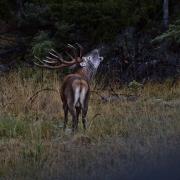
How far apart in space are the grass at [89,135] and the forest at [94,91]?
2 cm

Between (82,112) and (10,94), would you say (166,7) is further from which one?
(82,112)

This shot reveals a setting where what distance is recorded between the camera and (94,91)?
13070 mm

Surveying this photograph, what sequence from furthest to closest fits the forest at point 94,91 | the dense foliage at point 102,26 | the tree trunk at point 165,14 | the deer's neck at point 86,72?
the tree trunk at point 165,14 < the dense foliage at point 102,26 < the deer's neck at point 86,72 < the forest at point 94,91

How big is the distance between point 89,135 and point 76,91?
0.79 metres

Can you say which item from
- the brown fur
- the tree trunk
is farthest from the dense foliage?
the brown fur

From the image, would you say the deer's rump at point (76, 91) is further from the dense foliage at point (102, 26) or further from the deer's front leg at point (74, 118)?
the dense foliage at point (102, 26)

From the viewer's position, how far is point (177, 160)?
27.1 feet

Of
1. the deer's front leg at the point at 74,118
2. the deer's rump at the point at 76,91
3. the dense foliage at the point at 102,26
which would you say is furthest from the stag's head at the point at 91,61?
the dense foliage at the point at 102,26

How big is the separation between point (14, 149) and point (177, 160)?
2.69 metres

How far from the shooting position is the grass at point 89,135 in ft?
27.3

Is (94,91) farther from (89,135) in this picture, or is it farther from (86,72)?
(89,135)

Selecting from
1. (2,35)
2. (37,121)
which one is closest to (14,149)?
(37,121)

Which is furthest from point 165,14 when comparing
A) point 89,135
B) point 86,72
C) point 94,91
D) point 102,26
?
point 89,135

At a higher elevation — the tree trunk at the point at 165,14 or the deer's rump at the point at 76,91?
the tree trunk at the point at 165,14
